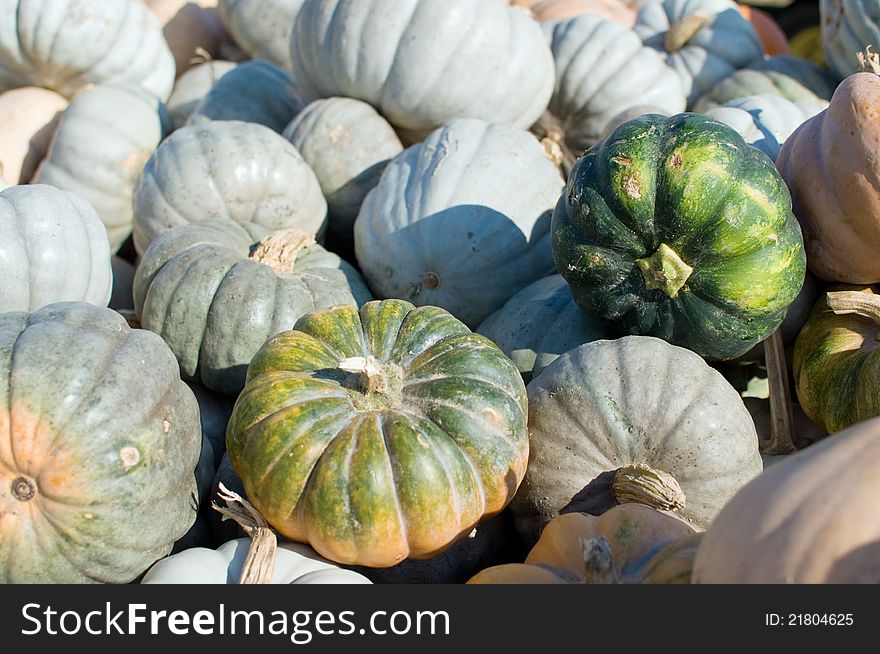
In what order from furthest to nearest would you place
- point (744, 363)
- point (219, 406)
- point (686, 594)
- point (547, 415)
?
point (744, 363) < point (219, 406) < point (547, 415) < point (686, 594)

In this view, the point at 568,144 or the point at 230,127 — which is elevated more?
the point at 230,127

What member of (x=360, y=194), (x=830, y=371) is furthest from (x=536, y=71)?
(x=830, y=371)

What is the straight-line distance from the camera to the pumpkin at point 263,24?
5695 millimetres

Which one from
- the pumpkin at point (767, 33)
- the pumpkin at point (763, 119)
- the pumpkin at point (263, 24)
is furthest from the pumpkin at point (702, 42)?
the pumpkin at point (263, 24)

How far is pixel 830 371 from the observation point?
3240 millimetres

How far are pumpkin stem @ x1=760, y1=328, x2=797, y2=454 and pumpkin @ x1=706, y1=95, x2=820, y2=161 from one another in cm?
85

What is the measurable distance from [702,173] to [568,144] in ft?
7.21

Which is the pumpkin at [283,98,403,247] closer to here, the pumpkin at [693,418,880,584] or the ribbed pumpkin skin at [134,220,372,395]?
the ribbed pumpkin skin at [134,220,372,395]

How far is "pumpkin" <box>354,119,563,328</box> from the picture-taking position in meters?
3.65

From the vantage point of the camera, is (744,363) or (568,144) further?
(568,144)

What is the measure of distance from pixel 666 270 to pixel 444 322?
732 mm

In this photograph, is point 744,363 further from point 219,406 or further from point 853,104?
point 219,406

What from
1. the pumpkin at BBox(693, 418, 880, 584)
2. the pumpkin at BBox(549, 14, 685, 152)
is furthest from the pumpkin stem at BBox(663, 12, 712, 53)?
the pumpkin at BBox(693, 418, 880, 584)

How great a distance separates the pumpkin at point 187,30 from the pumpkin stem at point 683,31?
3.11 meters
